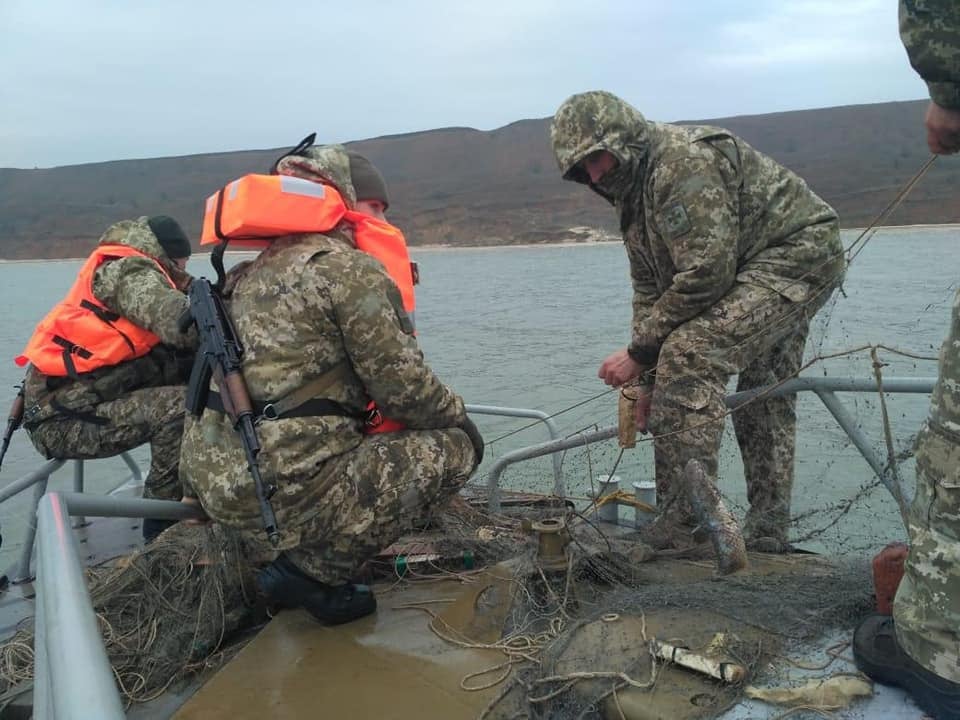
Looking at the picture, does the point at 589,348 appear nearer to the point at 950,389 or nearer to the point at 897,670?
the point at 897,670

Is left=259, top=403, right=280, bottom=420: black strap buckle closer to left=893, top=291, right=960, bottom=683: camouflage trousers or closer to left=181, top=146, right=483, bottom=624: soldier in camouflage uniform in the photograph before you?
left=181, top=146, right=483, bottom=624: soldier in camouflage uniform

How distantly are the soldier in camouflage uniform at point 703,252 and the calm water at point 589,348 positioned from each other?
0.44m

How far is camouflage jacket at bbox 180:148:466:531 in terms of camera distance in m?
2.94

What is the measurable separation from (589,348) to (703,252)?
533 inches

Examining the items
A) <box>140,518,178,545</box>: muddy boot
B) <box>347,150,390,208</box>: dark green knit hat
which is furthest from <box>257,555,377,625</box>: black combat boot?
<box>140,518,178,545</box>: muddy boot

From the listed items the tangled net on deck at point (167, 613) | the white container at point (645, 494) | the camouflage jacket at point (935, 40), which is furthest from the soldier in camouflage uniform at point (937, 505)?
the white container at point (645, 494)

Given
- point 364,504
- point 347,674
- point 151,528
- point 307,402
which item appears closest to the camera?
point 347,674

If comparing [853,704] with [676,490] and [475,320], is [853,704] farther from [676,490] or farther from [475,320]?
[475,320]

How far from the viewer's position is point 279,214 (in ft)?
10.00

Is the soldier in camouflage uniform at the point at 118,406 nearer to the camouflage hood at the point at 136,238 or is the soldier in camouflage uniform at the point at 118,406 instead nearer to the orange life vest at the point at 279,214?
the camouflage hood at the point at 136,238

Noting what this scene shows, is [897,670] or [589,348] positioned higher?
[897,670]

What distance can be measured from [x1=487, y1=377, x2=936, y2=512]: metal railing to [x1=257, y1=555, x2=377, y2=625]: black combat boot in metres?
1.44

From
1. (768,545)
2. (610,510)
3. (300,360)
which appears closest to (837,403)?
(768,545)

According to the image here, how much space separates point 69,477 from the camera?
10.3 meters
